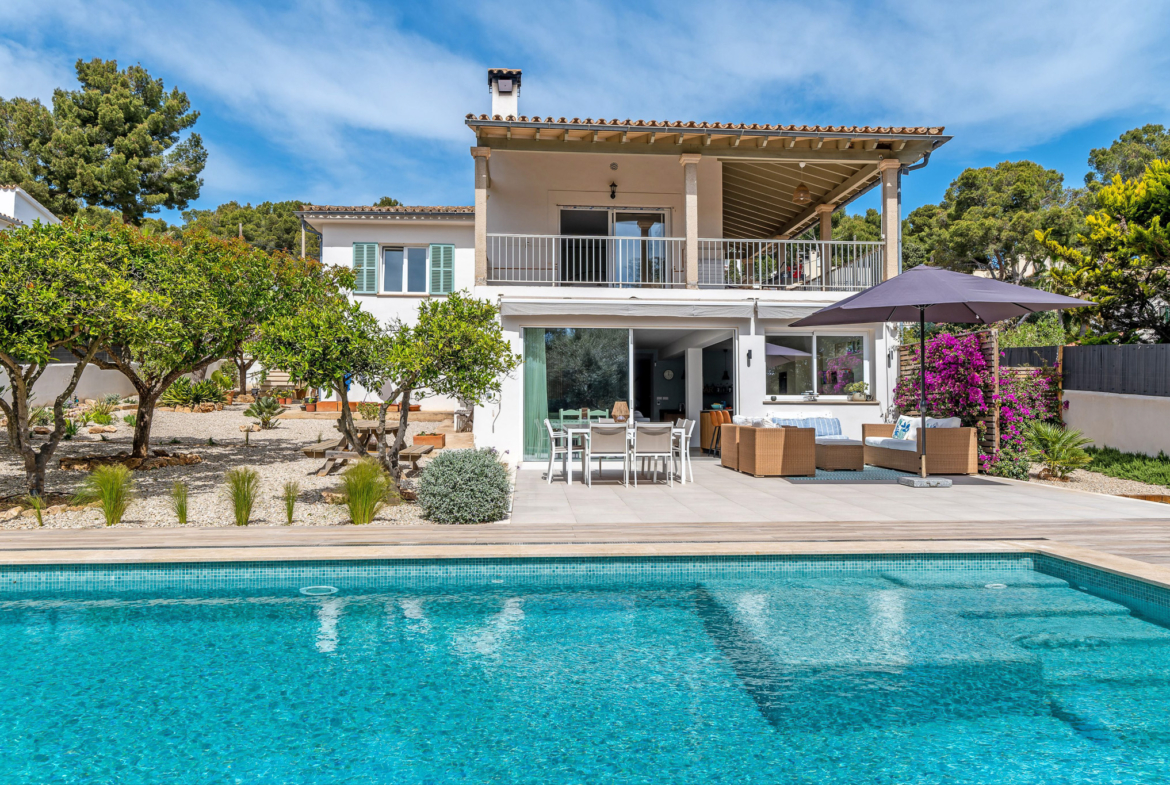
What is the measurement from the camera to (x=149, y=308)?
24.5 ft

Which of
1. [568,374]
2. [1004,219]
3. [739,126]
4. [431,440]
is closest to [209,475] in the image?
[431,440]

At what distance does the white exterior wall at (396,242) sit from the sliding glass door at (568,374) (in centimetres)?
752

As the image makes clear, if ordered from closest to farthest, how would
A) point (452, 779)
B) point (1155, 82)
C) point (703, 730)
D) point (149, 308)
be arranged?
1. point (452, 779)
2. point (703, 730)
3. point (149, 308)
4. point (1155, 82)

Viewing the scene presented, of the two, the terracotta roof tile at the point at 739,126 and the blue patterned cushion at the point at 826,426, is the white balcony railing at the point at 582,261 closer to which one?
the terracotta roof tile at the point at 739,126

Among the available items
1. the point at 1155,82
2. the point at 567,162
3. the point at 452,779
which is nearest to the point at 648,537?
the point at 452,779

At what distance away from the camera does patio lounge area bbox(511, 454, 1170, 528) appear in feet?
21.3

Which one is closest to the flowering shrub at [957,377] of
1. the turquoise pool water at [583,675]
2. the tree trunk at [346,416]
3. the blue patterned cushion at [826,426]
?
the blue patterned cushion at [826,426]

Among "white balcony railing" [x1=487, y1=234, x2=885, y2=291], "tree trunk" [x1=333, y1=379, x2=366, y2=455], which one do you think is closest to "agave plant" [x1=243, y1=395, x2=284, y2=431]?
"white balcony railing" [x1=487, y1=234, x2=885, y2=291]

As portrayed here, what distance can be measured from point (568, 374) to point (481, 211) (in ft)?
10.4

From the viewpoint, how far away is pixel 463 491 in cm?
627

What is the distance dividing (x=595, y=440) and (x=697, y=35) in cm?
1121

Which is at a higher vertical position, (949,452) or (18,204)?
(18,204)

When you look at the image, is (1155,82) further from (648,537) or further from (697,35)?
(648,537)

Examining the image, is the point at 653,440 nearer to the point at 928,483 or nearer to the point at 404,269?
the point at 928,483
